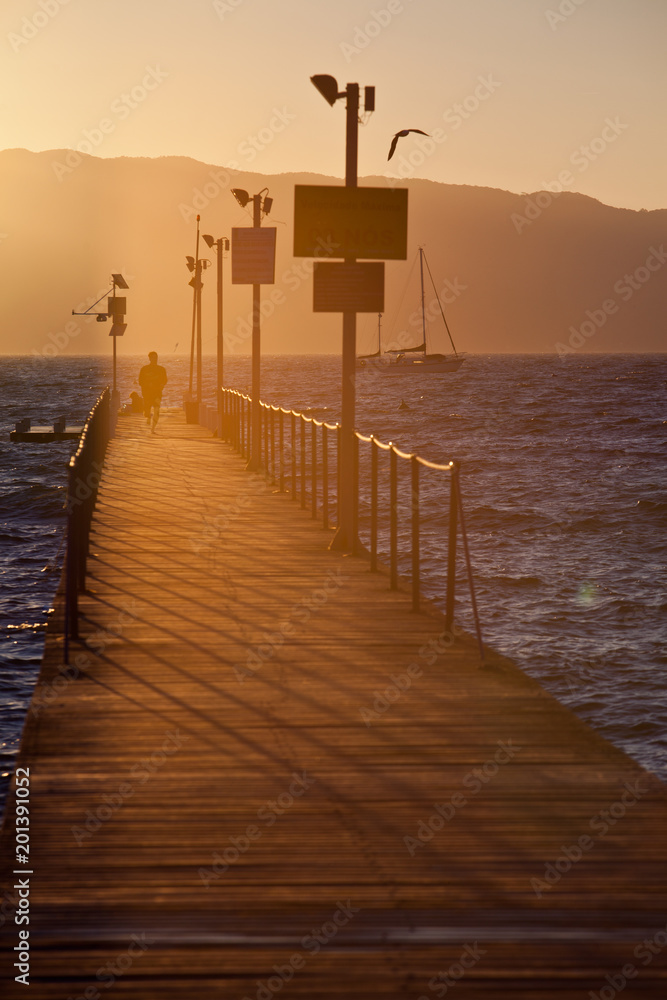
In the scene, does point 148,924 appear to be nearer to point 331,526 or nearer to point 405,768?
point 405,768

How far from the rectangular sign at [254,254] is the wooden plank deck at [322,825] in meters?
12.3

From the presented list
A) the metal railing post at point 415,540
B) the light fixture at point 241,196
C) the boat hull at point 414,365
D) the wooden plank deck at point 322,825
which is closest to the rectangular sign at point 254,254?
the light fixture at point 241,196

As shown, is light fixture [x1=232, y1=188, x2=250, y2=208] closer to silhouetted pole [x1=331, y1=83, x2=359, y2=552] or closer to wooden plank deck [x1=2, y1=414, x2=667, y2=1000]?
silhouetted pole [x1=331, y1=83, x2=359, y2=552]

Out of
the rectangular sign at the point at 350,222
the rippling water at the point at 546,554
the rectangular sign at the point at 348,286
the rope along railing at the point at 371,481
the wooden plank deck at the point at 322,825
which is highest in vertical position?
the rectangular sign at the point at 350,222

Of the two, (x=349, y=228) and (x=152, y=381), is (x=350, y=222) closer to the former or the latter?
(x=349, y=228)

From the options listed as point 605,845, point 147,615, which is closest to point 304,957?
point 605,845

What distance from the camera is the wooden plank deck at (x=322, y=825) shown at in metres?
4.09

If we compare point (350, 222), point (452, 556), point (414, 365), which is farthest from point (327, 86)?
point (414, 365)

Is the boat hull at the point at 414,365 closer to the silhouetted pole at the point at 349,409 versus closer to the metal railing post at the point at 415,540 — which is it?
the silhouetted pole at the point at 349,409

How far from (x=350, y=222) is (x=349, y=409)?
75.9 inches

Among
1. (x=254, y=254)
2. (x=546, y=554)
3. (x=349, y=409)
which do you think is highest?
(x=254, y=254)

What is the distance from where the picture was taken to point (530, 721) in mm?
6762

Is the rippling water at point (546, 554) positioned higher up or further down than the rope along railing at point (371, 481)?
further down

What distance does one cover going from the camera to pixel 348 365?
12367 millimetres
